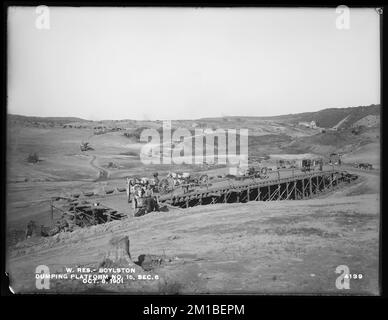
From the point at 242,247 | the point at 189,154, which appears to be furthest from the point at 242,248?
the point at 189,154

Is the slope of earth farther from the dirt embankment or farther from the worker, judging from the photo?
the worker

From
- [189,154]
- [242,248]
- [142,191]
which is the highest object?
[189,154]

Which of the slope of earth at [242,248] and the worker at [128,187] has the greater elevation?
the worker at [128,187]

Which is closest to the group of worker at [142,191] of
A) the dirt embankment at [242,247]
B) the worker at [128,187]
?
the worker at [128,187]

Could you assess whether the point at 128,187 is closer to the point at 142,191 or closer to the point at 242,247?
the point at 142,191

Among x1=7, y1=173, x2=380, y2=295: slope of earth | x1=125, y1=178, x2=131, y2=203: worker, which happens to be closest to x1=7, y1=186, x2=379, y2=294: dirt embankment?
x1=7, y1=173, x2=380, y2=295: slope of earth

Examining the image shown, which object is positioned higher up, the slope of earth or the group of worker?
the group of worker

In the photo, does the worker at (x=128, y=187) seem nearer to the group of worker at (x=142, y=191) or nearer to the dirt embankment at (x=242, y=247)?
the group of worker at (x=142, y=191)

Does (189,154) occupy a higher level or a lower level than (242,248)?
higher
